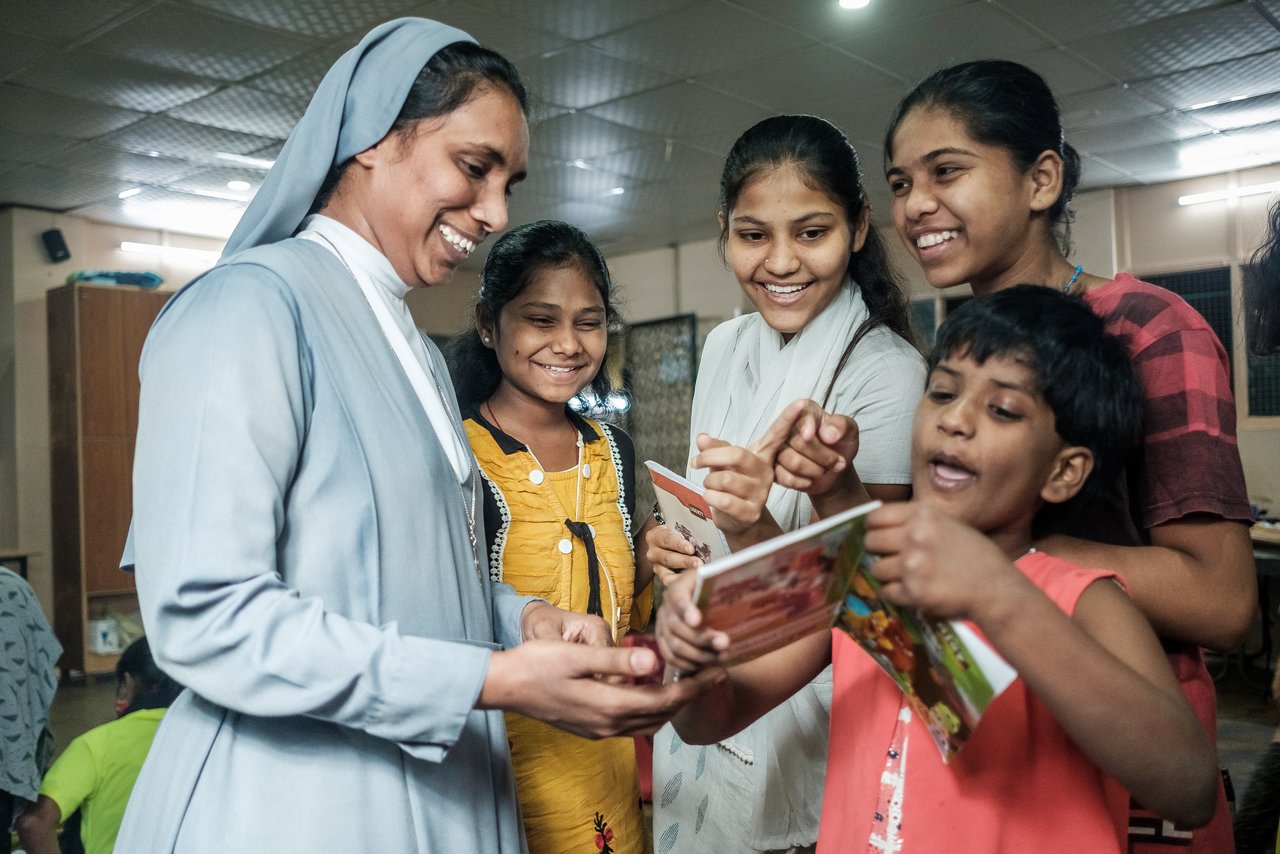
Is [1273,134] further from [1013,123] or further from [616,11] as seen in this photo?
[1013,123]

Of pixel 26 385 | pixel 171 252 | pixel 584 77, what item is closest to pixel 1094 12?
pixel 584 77

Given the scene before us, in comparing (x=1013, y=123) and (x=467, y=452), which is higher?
(x=1013, y=123)

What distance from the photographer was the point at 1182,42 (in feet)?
16.5

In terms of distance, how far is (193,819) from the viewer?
42.4 inches

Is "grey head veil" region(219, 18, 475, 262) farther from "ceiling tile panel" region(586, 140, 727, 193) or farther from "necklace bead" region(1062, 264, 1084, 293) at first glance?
"ceiling tile panel" region(586, 140, 727, 193)

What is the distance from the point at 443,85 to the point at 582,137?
5274mm

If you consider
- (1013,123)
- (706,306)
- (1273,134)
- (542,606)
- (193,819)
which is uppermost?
(1273,134)

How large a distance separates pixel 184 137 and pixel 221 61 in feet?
4.33

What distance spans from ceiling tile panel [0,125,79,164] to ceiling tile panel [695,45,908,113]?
3959mm

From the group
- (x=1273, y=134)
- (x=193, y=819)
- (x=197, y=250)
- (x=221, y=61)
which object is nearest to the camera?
(x=193, y=819)

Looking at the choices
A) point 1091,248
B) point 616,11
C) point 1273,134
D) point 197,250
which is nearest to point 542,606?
point 616,11

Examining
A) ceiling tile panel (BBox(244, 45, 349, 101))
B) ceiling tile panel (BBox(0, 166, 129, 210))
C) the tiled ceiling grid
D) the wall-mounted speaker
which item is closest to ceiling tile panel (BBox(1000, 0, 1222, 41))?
the tiled ceiling grid

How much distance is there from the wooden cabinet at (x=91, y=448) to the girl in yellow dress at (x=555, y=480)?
6307 mm

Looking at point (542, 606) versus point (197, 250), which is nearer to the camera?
point (542, 606)
